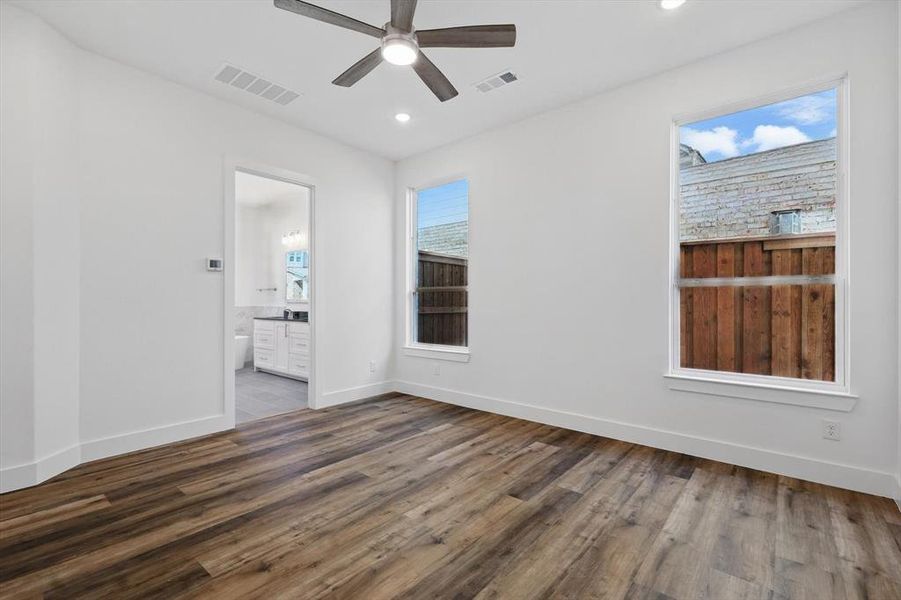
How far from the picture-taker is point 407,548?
1919mm

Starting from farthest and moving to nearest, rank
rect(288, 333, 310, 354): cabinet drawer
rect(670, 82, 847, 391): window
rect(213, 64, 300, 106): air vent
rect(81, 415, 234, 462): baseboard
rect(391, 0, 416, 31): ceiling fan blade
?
rect(288, 333, 310, 354): cabinet drawer
rect(213, 64, 300, 106): air vent
rect(81, 415, 234, 462): baseboard
rect(670, 82, 847, 391): window
rect(391, 0, 416, 31): ceiling fan blade

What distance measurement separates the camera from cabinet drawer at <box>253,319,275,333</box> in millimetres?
6305

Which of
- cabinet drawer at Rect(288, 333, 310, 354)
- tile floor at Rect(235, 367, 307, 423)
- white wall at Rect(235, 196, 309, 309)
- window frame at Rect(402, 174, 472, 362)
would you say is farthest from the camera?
white wall at Rect(235, 196, 309, 309)

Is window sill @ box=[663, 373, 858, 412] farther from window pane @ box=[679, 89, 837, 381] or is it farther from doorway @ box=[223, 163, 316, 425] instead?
doorway @ box=[223, 163, 316, 425]

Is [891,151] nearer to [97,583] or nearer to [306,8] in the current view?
[306,8]

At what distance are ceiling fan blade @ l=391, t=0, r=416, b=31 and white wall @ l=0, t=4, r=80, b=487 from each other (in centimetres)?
240

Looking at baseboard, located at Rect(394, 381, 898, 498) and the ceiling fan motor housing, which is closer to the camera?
the ceiling fan motor housing

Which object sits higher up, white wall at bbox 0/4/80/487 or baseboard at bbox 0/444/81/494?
white wall at bbox 0/4/80/487

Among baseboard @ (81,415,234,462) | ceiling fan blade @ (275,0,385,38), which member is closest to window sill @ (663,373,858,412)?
ceiling fan blade @ (275,0,385,38)

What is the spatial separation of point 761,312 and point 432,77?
2.78 meters

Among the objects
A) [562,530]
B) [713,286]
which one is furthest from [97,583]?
[713,286]

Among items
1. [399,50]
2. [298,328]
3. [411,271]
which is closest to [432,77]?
[399,50]

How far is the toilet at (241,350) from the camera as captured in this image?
22.4 ft

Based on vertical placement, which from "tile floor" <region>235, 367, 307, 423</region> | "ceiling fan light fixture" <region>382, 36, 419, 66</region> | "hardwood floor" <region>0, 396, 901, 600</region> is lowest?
"tile floor" <region>235, 367, 307, 423</region>
